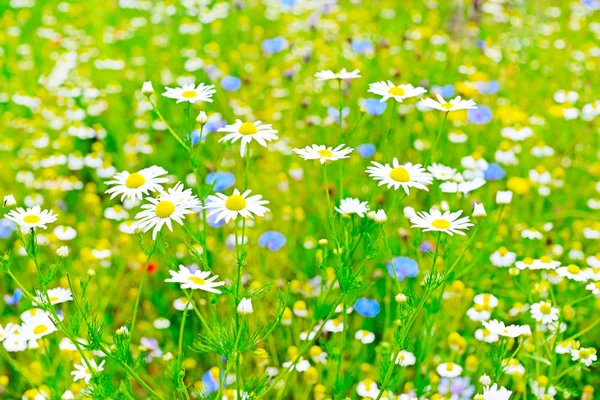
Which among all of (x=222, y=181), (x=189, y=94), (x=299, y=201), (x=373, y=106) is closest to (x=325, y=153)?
(x=189, y=94)

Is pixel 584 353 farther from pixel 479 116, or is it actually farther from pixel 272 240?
pixel 479 116

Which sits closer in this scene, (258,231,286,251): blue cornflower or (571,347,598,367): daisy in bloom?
(571,347,598,367): daisy in bloom

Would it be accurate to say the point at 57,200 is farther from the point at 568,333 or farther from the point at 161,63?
the point at 568,333

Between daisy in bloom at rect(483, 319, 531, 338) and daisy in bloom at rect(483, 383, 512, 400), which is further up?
daisy in bloom at rect(483, 383, 512, 400)

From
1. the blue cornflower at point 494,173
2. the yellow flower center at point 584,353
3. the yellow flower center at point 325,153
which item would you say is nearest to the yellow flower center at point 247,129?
the yellow flower center at point 325,153

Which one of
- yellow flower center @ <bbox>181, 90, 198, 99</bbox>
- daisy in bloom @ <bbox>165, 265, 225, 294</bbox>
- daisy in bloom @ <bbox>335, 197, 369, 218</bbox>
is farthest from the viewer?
yellow flower center @ <bbox>181, 90, 198, 99</bbox>

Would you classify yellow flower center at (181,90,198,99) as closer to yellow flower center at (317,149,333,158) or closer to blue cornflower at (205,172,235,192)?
yellow flower center at (317,149,333,158)

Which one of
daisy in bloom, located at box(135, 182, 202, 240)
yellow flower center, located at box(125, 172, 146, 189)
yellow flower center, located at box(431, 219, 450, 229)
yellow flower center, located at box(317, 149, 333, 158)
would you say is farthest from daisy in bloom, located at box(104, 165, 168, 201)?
yellow flower center, located at box(431, 219, 450, 229)

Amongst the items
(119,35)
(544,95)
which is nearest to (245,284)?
(544,95)
